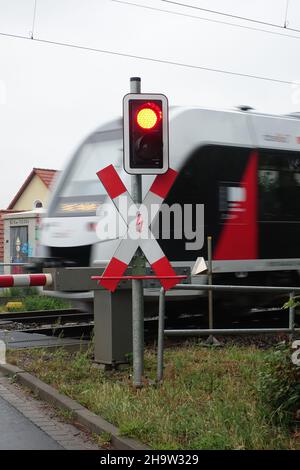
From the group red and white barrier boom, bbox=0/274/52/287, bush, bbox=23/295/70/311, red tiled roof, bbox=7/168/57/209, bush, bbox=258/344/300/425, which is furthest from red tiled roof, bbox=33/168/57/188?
bush, bbox=258/344/300/425

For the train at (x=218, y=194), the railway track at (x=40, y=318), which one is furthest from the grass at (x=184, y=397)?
the railway track at (x=40, y=318)

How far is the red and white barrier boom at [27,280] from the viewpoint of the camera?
7648 millimetres

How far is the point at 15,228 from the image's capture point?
2188 cm

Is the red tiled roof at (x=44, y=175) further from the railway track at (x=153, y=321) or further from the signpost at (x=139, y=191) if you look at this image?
the signpost at (x=139, y=191)

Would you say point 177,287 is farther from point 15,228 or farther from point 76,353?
point 15,228

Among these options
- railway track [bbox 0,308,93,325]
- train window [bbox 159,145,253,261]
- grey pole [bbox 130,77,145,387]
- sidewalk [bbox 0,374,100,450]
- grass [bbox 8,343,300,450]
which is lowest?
sidewalk [bbox 0,374,100,450]

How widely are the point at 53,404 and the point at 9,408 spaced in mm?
387

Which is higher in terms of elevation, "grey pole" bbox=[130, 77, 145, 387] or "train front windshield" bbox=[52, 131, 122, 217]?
"train front windshield" bbox=[52, 131, 122, 217]

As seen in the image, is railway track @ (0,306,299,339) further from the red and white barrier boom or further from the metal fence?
the metal fence

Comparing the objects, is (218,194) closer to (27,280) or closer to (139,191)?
(27,280)

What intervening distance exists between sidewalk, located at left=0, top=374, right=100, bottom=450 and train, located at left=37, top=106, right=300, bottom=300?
4.16 metres

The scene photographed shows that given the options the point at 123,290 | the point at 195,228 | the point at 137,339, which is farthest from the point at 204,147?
the point at 137,339

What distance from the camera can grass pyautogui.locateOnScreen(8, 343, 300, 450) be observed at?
4859 mm
